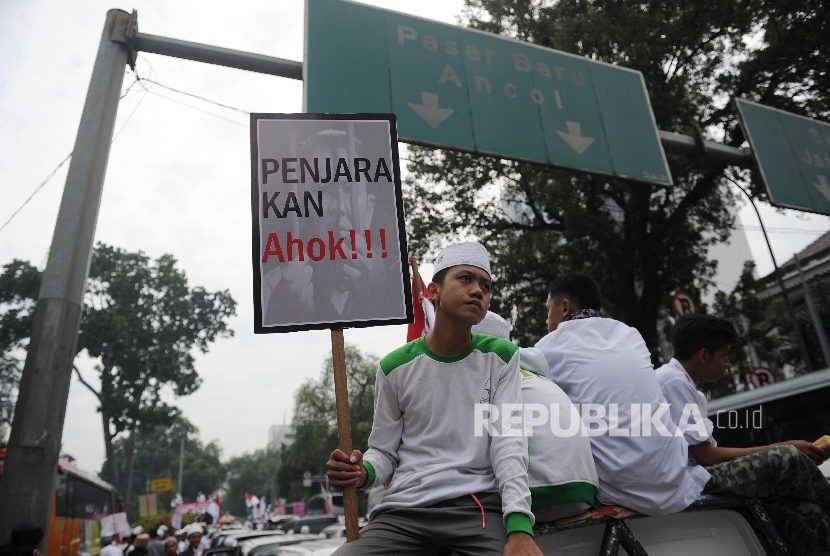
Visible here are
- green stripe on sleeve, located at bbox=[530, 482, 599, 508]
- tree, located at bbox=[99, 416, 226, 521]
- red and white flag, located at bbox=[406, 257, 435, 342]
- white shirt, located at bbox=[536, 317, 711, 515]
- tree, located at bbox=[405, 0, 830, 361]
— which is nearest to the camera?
green stripe on sleeve, located at bbox=[530, 482, 599, 508]

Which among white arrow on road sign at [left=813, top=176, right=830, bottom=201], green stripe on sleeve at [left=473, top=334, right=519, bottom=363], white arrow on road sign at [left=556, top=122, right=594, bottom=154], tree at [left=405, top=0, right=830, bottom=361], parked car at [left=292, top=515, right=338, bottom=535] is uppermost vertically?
tree at [left=405, top=0, right=830, bottom=361]

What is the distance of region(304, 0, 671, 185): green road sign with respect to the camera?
6.21m

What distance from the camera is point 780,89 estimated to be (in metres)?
12.6

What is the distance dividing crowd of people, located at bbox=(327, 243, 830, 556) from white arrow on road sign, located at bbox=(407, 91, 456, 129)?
427cm

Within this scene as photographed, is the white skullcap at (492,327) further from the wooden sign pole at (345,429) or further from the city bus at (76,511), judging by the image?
the city bus at (76,511)

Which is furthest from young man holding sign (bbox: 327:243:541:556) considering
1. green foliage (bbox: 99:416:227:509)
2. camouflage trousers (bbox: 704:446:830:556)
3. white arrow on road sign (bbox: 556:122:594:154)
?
green foliage (bbox: 99:416:227:509)

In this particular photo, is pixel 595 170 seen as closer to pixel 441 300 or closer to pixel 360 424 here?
pixel 441 300

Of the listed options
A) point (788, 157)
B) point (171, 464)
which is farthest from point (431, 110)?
point (171, 464)

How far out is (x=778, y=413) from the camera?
6.45 meters

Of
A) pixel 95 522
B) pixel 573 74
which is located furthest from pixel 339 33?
pixel 95 522

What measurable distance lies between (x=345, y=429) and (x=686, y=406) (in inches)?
60.5

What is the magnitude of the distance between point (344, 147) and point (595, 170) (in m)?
5.30

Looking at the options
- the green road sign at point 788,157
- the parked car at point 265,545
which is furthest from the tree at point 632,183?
the parked car at point 265,545

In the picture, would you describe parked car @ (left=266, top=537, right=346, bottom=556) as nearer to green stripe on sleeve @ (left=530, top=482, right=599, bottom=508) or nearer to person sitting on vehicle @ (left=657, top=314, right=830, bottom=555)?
person sitting on vehicle @ (left=657, top=314, right=830, bottom=555)
